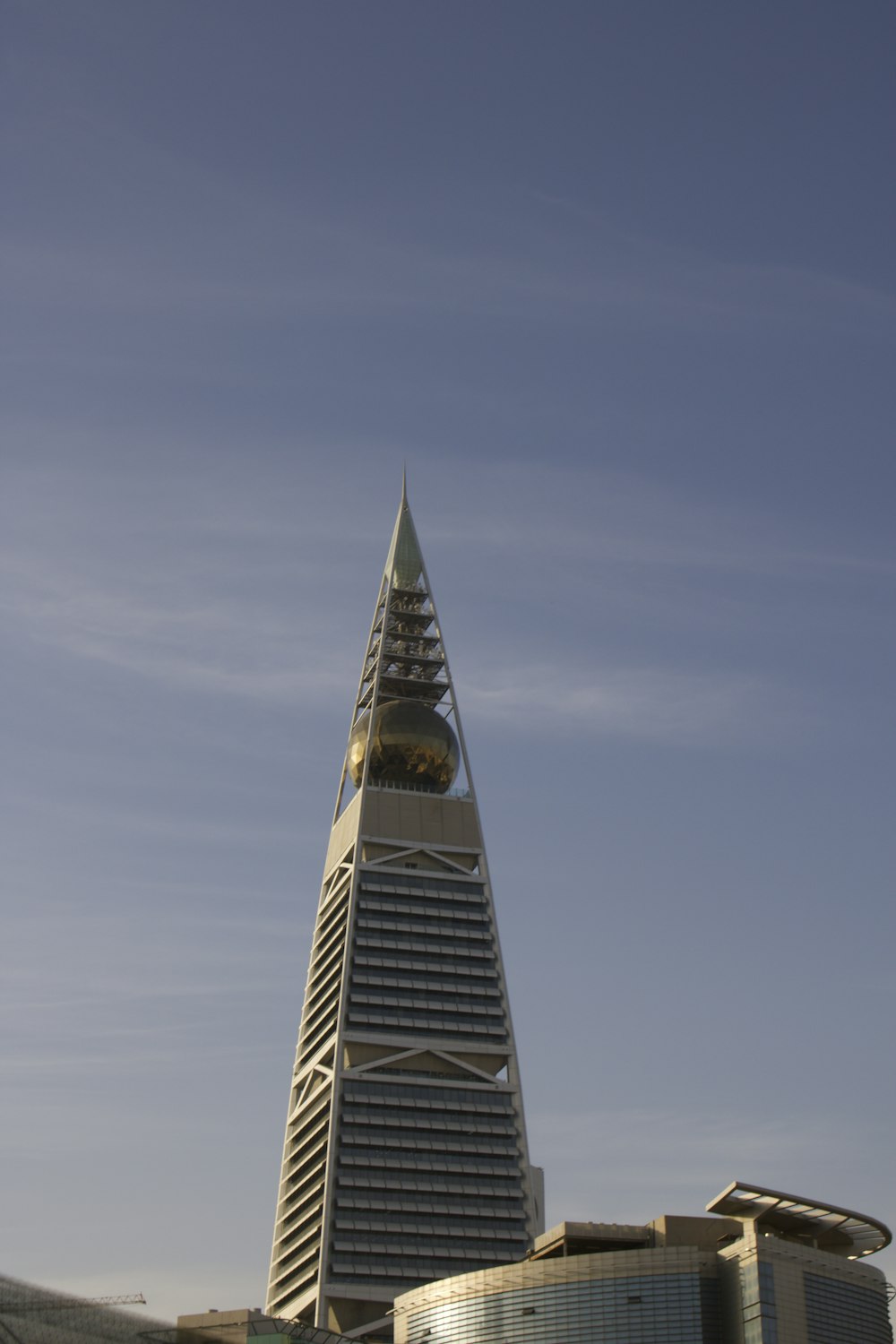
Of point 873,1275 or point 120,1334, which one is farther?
point 120,1334

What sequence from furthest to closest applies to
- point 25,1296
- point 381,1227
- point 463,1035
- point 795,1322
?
point 463,1035 < point 381,1227 < point 25,1296 < point 795,1322

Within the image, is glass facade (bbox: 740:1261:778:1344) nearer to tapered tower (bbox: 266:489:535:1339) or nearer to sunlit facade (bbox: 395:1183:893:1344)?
sunlit facade (bbox: 395:1183:893:1344)

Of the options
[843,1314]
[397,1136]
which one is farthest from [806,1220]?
[397,1136]

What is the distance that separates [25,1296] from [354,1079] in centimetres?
5193

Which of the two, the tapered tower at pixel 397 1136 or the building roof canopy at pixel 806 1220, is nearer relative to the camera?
the building roof canopy at pixel 806 1220

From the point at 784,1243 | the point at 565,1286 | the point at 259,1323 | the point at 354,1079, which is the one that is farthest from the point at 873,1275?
the point at 354,1079

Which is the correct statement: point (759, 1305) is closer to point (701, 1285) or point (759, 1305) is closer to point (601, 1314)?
point (701, 1285)

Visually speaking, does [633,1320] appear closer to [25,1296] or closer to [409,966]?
[25,1296]

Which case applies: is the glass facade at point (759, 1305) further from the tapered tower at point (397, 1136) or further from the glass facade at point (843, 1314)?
the tapered tower at point (397, 1136)

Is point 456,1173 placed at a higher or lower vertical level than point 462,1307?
higher

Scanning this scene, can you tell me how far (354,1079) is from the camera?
18738 centimetres

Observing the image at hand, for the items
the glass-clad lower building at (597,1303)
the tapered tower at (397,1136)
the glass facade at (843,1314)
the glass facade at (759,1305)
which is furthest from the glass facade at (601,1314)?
the tapered tower at (397,1136)

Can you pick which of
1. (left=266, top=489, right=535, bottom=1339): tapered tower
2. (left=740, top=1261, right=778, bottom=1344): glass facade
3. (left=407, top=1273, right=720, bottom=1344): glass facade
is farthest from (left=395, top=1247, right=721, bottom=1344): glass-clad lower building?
(left=266, top=489, right=535, bottom=1339): tapered tower

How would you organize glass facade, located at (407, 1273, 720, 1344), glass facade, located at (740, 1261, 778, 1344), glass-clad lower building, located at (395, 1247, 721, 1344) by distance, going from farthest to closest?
glass-clad lower building, located at (395, 1247, 721, 1344) < glass facade, located at (407, 1273, 720, 1344) < glass facade, located at (740, 1261, 778, 1344)
